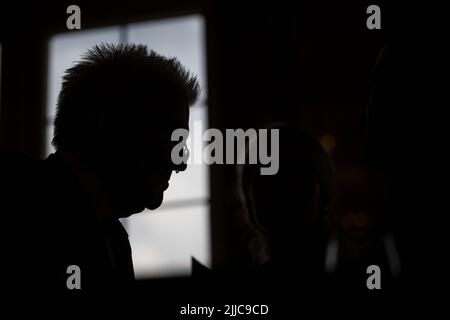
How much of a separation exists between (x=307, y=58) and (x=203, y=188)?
100 cm

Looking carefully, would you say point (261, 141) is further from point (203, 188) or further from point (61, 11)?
point (61, 11)

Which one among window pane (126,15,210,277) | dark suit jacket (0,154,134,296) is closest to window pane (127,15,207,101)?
window pane (126,15,210,277)

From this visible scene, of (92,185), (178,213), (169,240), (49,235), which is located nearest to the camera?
(49,235)

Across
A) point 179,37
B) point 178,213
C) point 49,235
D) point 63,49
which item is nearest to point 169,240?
point 178,213

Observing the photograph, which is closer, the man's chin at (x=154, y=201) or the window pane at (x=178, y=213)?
the man's chin at (x=154, y=201)

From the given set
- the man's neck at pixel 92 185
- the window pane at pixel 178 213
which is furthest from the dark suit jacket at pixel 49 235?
the window pane at pixel 178 213

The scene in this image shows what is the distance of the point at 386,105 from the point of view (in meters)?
0.91

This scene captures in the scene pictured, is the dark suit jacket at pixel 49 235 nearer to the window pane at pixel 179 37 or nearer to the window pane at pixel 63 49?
the window pane at pixel 179 37

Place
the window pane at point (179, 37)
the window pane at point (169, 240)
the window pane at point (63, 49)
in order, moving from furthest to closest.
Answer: the window pane at point (63, 49), the window pane at point (179, 37), the window pane at point (169, 240)

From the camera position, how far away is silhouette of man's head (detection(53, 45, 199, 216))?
1.08 meters

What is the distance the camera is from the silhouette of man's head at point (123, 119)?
1.08m

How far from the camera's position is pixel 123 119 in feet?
3.58

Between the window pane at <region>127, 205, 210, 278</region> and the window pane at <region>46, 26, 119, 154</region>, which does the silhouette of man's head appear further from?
the window pane at <region>46, 26, 119, 154</region>

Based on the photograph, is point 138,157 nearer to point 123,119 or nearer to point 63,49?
point 123,119
